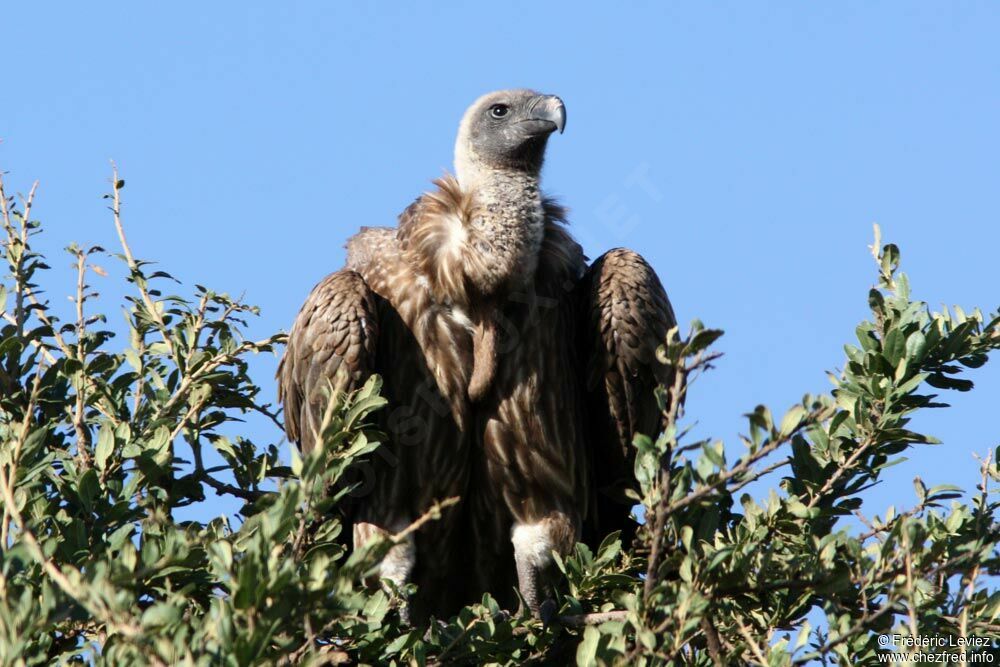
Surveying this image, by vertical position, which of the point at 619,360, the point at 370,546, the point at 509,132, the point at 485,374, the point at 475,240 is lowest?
the point at 370,546

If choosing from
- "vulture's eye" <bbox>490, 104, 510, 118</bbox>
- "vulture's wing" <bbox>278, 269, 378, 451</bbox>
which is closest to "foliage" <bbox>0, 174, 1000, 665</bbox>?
"vulture's wing" <bbox>278, 269, 378, 451</bbox>

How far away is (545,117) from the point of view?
7.71 metres

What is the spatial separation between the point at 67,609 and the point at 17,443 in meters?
0.81

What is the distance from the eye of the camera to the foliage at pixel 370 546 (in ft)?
13.3

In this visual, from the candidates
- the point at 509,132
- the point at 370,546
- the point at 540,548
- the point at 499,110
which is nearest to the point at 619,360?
the point at 540,548

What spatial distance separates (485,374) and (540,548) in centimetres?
89

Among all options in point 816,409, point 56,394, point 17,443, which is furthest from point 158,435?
point 816,409

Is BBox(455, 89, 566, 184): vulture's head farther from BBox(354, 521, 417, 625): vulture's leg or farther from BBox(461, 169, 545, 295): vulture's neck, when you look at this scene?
BBox(354, 521, 417, 625): vulture's leg

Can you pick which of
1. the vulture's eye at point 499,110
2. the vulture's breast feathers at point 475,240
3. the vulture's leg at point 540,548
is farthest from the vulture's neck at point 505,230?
the vulture's leg at point 540,548

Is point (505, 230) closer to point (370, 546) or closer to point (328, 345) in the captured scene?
point (328, 345)

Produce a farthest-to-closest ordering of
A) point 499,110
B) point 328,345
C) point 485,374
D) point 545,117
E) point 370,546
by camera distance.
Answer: point 499,110
point 545,117
point 485,374
point 328,345
point 370,546

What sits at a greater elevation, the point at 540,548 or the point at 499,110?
the point at 499,110

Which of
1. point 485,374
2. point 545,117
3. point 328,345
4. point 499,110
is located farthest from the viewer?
point 499,110

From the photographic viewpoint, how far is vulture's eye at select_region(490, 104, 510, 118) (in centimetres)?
782
